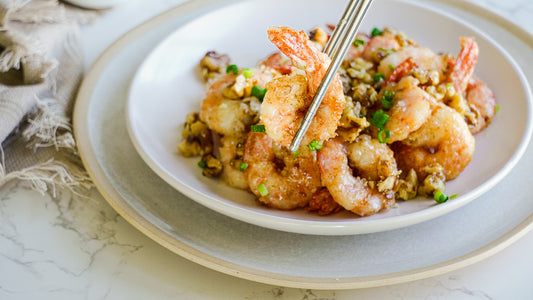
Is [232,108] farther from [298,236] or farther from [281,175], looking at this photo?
[298,236]

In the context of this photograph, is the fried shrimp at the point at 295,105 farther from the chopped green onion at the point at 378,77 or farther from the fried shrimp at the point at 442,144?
the chopped green onion at the point at 378,77

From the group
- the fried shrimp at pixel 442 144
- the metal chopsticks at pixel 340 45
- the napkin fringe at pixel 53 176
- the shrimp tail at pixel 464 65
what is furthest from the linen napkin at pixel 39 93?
the shrimp tail at pixel 464 65

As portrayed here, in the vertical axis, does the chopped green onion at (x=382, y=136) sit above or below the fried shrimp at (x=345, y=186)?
above

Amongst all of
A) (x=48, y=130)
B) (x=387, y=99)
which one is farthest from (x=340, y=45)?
(x=48, y=130)

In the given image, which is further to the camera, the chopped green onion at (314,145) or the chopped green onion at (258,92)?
the chopped green onion at (258,92)

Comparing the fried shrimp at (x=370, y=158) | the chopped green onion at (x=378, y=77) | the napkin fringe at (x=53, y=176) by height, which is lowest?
the napkin fringe at (x=53, y=176)

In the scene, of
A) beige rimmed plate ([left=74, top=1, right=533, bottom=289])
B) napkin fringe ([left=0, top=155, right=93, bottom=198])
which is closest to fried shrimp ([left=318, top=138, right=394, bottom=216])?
beige rimmed plate ([left=74, top=1, right=533, bottom=289])

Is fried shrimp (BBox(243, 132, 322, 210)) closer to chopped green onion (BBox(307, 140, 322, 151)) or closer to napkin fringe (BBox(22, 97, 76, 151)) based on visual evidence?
chopped green onion (BBox(307, 140, 322, 151))
